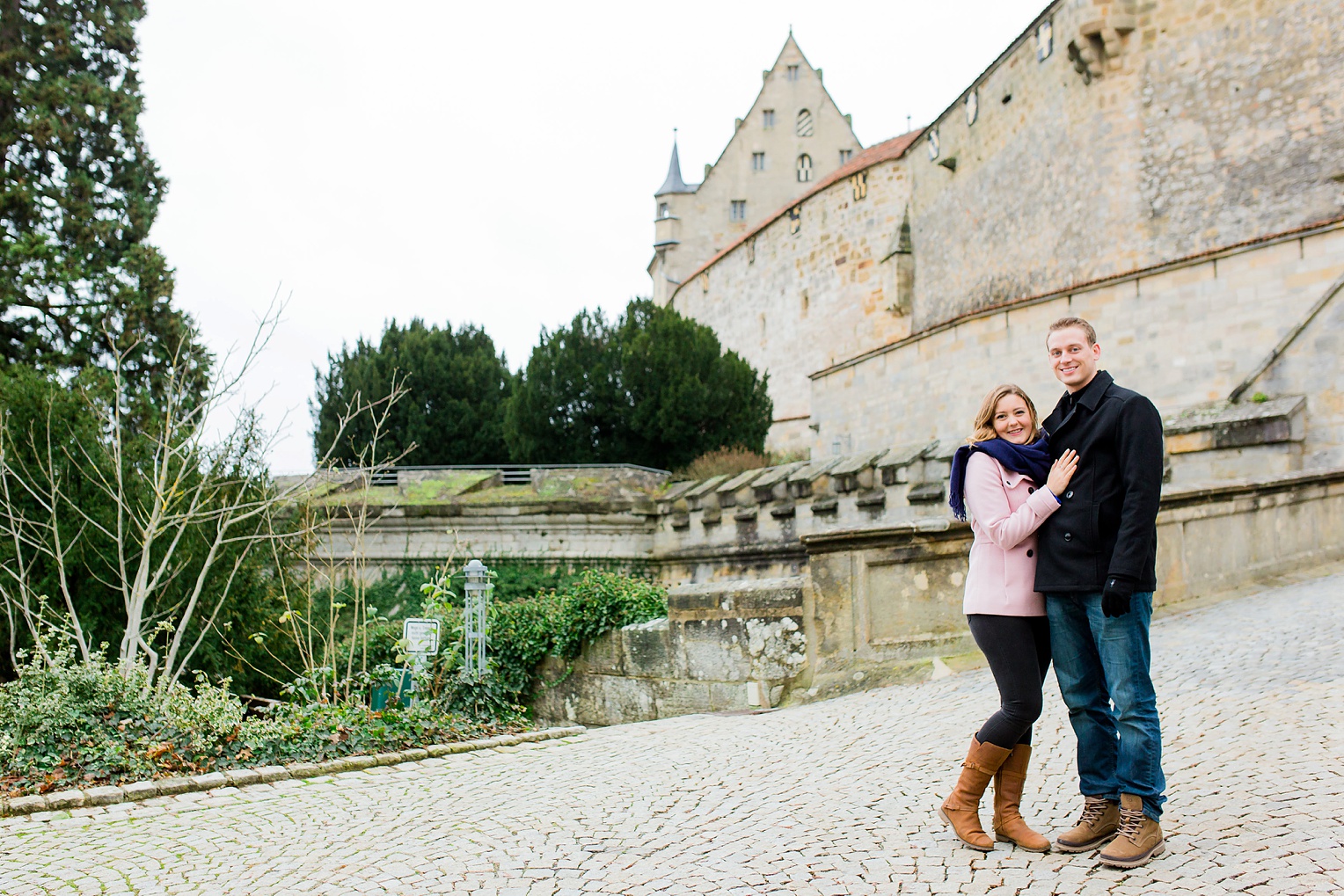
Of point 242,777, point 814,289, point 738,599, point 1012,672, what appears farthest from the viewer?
point 814,289

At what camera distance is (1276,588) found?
9.07 metres

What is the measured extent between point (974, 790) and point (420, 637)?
18.5ft

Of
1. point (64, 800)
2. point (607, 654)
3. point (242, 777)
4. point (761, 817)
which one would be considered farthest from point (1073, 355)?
point (607, 654)

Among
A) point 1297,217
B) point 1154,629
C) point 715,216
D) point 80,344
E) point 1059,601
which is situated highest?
point 715,216

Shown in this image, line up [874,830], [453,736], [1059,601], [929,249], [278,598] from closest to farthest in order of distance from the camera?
[1059,601] < [874,830] < [453,736] < [278,598] < [929,249]

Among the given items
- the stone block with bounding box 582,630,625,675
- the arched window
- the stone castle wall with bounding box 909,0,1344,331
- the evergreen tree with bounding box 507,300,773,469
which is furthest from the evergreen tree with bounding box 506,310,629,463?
the arched window

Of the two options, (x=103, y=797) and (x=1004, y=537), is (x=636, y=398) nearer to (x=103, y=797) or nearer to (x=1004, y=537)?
(x=103, y=797)

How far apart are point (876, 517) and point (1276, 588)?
503 cm

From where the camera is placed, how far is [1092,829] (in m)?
3.51

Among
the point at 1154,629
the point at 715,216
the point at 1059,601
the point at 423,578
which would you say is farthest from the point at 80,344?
the point at 715,216

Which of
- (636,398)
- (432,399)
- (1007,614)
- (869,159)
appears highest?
(869,159)

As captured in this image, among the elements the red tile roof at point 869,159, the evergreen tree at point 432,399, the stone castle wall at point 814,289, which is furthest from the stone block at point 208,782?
the red tile roof at point 869,159

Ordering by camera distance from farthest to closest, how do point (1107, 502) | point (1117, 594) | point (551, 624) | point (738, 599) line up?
point (551, 624)
point (738, 599)
point (1107, 502)
point (1117, 594)

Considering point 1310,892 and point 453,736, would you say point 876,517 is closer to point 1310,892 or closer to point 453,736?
point 453,736
